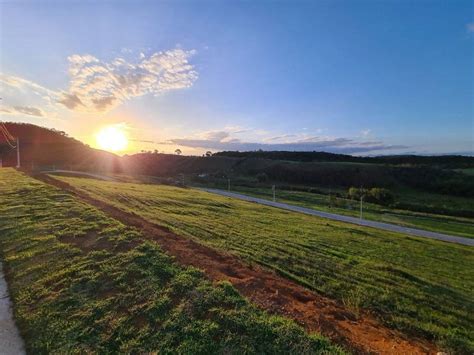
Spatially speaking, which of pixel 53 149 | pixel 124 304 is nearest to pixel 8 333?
pixel 124 304

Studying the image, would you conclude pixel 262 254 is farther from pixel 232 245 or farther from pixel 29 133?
pixel 29 133

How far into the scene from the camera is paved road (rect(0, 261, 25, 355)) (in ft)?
17.6

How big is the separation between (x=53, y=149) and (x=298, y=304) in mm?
109622

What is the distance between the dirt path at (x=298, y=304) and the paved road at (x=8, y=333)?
3708 mm

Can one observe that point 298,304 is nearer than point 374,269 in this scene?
Yes

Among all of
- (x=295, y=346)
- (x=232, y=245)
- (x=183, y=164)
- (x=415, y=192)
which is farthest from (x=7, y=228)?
(x=183, y=164)

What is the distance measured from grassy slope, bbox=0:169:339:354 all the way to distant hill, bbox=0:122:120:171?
79960 mm

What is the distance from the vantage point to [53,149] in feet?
320

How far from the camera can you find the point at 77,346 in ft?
17.4

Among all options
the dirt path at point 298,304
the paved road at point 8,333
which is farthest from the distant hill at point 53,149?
the paved road at point 8,333

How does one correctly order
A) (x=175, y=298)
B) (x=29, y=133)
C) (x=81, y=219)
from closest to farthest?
(x=175, y=298), (x=81, y=219), (x=29, y=133)

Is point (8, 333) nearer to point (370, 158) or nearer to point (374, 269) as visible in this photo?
point (374, 269)

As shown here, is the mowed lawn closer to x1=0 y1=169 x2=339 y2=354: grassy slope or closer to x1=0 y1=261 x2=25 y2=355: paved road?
x1=0 y1=169 x2=339 y2=354: grassy slope

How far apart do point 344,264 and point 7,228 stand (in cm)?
1279
